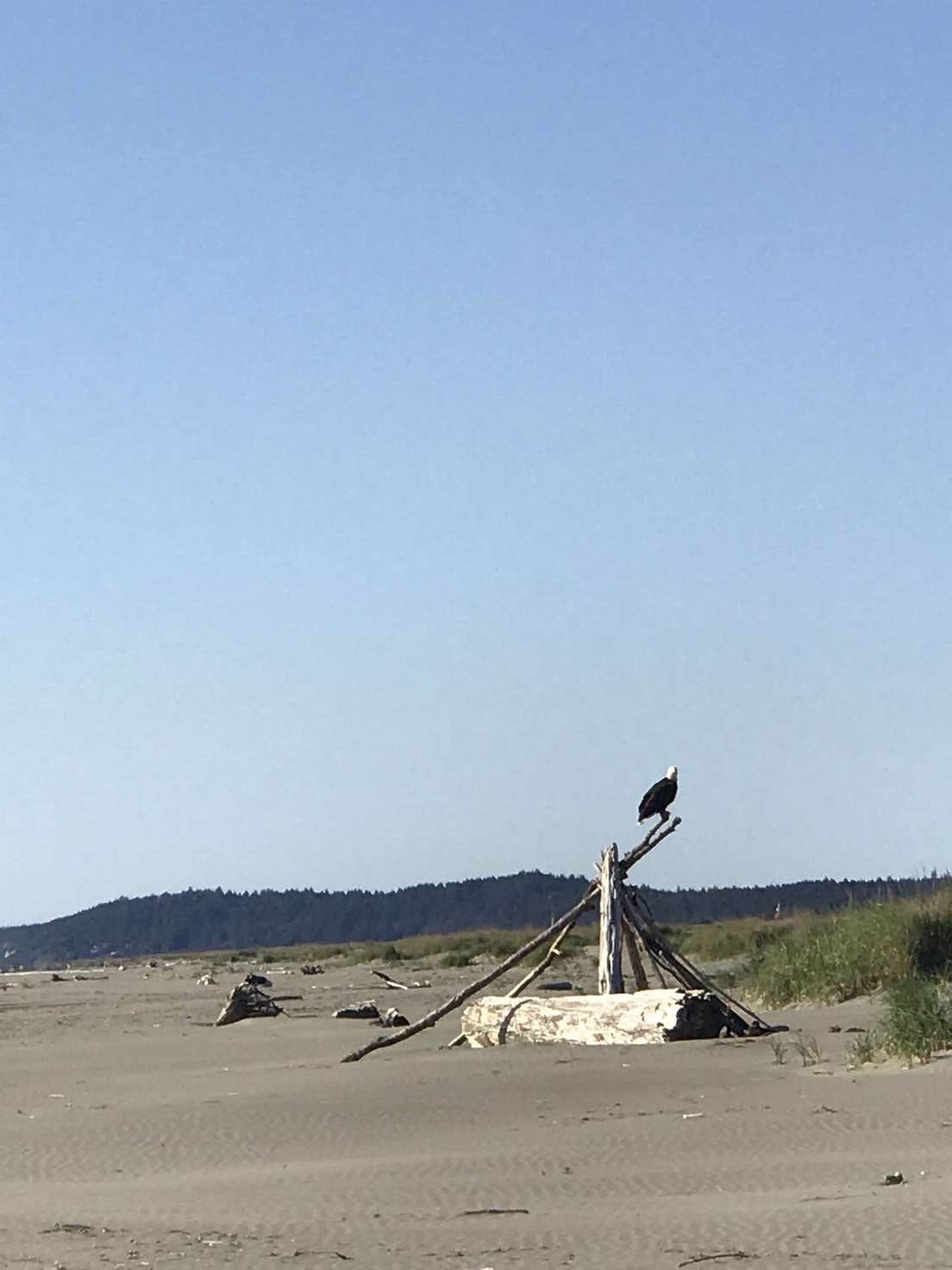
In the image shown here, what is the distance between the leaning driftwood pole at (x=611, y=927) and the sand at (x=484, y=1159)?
166 centimetres

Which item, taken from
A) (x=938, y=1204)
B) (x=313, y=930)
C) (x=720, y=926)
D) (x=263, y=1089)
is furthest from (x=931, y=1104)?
(x=313, y=930)

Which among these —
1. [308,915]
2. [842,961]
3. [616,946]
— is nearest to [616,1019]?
[616,946]

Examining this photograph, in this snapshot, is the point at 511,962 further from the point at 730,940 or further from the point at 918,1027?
the point at 730,940

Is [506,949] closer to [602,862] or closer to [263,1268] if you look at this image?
[602,862]

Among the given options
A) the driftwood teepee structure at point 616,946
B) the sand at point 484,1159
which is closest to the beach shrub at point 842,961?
the sand at point 484,1159

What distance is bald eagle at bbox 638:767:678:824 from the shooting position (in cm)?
1928

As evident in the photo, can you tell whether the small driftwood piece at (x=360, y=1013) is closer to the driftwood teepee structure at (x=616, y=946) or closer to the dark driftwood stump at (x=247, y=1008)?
the dark driftwood stump at (x=247, y=1008)

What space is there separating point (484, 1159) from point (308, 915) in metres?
127

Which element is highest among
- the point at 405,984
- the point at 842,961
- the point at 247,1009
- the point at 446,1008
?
the point at 842,961

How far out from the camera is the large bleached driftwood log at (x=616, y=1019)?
1684 cm

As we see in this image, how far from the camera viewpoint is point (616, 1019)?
56.0ft

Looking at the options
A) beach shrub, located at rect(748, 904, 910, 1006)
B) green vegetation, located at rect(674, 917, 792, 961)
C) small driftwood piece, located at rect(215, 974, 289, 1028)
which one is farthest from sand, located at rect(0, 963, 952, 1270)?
green vegetation, located at rect(674, 917, 792, 961)

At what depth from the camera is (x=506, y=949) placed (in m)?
43.0

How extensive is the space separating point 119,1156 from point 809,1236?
252 inches
